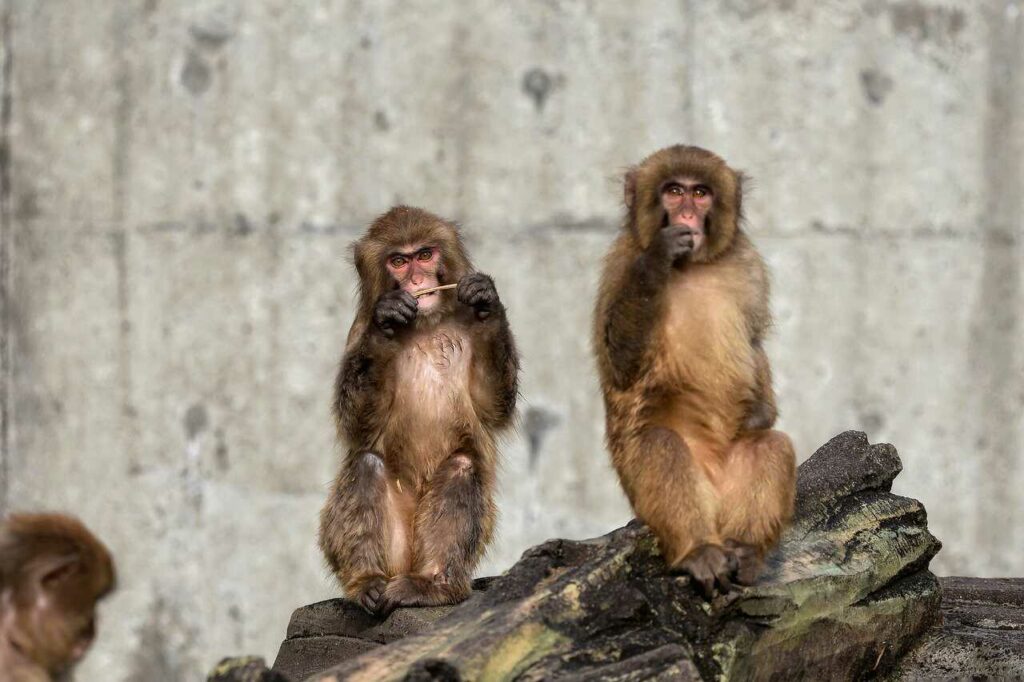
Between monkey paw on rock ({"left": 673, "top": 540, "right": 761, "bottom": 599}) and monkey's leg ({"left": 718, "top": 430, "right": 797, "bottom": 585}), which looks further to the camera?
monkey's leg ({"left": 718, "top": 430, "right": 797, "bottom": 585})

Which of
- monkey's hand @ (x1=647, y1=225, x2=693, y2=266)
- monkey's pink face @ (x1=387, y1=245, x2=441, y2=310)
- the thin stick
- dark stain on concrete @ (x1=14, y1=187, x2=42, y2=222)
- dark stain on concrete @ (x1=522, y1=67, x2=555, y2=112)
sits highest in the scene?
dark stain on concrete @ (x1=522, y1=67, x2=555, y2=112)

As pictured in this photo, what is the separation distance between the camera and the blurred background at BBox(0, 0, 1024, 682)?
10219 mm

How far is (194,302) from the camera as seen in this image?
10.6 meters

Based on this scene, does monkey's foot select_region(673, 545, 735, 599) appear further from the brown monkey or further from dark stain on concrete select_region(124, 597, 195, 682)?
dark stain on concrete select_region(124, 597, 195, 682)

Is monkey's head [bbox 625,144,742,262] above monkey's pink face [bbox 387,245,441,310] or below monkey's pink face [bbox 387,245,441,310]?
above

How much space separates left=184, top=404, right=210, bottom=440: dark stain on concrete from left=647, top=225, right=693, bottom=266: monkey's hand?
16.7ft

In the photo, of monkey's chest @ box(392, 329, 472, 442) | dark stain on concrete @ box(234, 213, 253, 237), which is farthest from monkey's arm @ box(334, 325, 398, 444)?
dark stain on concrete @ box(234, 213, 253, 237)

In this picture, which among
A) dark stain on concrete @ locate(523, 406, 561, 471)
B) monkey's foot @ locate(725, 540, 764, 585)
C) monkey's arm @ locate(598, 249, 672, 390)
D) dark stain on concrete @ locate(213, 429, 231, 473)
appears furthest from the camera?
dark stain on concrete @ locate(213, 429, 231, 473)

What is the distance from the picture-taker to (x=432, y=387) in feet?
24.9

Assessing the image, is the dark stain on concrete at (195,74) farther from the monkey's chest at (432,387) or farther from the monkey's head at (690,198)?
the monkey's head at (690,198)

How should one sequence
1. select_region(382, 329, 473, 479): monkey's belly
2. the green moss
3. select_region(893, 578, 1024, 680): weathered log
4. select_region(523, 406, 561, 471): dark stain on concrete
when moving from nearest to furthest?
1. the green moss
2. select_region(893, 578, 1024, 680): weathered log
3. select_region(382, 329, 473, 479): monkey's belly
4. select_region(523, 406, 561, 471): dark stain on concrete

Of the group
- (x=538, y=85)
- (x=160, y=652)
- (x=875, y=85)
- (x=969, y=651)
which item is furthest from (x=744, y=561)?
(x=160, y=652)

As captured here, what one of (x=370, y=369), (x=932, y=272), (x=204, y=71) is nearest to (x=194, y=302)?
(x=204, y=71)

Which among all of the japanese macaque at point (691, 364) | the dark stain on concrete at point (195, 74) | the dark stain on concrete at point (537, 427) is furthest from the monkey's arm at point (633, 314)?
the dark stain on concrete at point (195, 74)
